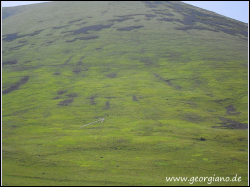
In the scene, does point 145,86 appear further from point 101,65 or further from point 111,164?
point 111,164

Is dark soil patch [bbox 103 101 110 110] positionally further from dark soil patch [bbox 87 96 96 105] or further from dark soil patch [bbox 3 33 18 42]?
dark soil patch [bbox 3 33 18 42]

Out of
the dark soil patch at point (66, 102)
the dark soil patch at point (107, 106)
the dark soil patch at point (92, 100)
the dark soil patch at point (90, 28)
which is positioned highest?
the dark soil patch at point (90, 28)

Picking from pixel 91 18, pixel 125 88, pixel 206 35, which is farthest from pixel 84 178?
pixel 91 18

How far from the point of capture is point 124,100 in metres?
59.0

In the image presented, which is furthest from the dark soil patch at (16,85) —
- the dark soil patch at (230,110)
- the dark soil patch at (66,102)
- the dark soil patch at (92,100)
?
the dark soil patch at (230,110)

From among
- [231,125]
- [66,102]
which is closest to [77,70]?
[66,102]

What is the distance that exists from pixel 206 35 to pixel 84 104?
70177 mm

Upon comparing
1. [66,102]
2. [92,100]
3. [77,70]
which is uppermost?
[92,100]

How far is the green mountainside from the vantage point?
110 ft

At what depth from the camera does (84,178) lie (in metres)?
30.4

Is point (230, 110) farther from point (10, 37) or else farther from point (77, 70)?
point (10, 37)

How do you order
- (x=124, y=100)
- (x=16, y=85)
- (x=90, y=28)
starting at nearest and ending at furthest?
(x=124, y=100), (x=16, y=85), (x=90, y=28)

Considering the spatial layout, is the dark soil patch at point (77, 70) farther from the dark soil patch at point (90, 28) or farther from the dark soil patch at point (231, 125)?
the dark soil patch at point (231, 125)

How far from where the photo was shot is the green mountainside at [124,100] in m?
33.5
